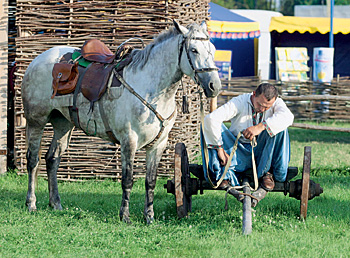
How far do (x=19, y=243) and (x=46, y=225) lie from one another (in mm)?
642

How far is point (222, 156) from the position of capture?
5.60 meters

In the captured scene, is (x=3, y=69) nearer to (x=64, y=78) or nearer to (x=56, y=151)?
(x=56, y=151)

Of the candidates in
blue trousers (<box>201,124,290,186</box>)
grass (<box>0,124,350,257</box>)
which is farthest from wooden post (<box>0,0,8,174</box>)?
blue trousers (<box>201,124,290,186</box>)

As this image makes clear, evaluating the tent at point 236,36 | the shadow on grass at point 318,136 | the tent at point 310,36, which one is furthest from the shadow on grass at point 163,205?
the tent at point 310,36

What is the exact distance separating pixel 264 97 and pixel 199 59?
826 millimetres

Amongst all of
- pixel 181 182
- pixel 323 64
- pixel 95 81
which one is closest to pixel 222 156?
pixel 181 182

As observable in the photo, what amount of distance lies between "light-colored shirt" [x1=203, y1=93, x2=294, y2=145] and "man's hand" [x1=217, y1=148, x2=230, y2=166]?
0.08 meters

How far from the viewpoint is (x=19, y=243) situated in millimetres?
5156

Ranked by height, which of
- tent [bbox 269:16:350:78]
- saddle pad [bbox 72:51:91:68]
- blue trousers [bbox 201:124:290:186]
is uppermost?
tent [bbox 269:16:350:78]

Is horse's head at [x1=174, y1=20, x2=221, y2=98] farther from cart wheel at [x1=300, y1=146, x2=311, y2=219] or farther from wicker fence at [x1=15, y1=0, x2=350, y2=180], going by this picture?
wicker fence at [x1=15, y1=0, x2=350, y2=180]

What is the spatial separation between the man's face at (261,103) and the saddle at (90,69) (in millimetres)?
1561

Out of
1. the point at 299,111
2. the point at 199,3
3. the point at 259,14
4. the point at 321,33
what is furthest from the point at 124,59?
the point at 259,14

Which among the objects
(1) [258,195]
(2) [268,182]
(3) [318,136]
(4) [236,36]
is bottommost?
(3) [318,136]

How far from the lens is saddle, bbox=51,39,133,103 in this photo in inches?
238
